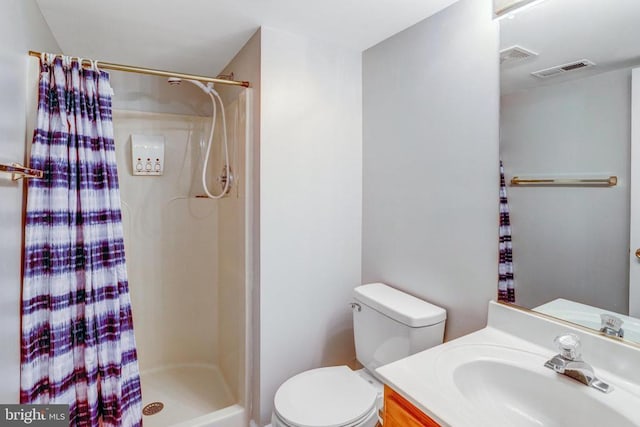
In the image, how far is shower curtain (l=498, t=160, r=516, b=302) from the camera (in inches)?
51.6

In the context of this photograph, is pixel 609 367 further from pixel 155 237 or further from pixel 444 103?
pixel 155 237

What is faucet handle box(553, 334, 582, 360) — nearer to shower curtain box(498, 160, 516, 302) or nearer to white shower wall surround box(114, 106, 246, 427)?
shower curtain box(498, 160, 516, 302)

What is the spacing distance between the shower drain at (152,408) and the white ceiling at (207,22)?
87.4 inches

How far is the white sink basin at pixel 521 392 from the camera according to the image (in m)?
0.90

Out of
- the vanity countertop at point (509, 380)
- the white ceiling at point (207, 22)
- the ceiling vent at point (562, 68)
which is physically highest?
the white ceiling at point (207, 22)

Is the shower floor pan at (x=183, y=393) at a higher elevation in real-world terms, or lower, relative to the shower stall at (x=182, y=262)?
lower

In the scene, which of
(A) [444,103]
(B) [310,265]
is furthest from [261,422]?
(A) [444,103]

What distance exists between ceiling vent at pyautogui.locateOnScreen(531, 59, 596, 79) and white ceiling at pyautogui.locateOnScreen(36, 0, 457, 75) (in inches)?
20.9

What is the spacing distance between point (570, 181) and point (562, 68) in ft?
1.28

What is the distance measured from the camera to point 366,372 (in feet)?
5.58

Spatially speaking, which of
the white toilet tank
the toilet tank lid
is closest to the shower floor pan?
the white toilet tank

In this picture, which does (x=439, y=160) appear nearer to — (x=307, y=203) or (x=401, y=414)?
(x=307, y=203)

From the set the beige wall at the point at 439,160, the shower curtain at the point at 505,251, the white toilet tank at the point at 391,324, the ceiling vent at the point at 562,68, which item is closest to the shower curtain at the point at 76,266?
the white toilet tank at the point at 391,324

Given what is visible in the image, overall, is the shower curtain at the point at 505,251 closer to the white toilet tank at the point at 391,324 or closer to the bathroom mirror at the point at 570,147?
the bathroom mirror at the point at 570,147
